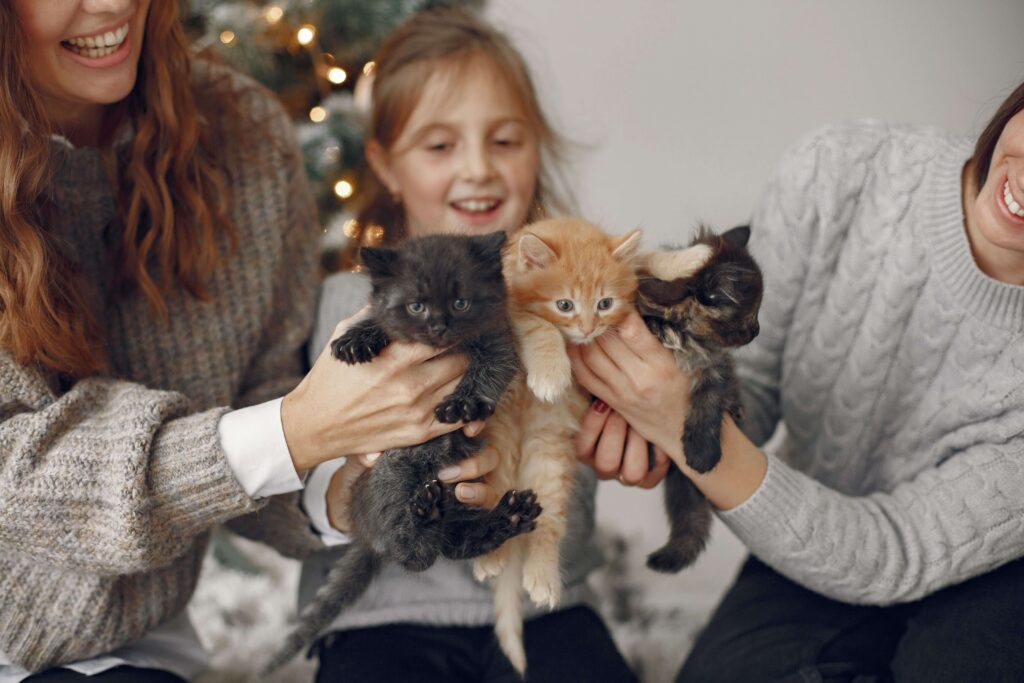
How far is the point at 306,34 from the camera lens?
2088 mm

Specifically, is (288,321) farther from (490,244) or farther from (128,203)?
(490,244)

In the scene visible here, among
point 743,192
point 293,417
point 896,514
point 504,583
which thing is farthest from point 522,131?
point 743,192

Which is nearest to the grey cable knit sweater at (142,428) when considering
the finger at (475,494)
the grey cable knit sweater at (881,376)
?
the finger at (475,494)

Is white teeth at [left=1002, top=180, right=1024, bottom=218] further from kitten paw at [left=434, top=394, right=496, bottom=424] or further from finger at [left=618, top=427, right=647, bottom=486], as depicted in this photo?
kitten paw at [left=434, top=394, right=496, bottom=424]

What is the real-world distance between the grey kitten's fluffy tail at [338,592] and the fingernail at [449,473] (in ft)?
0.86

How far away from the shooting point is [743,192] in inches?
112

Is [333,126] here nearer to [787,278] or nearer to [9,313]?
[9,313]

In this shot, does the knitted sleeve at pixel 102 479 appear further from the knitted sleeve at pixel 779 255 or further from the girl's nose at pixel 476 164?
the knitted sleeve at pixel 779 255

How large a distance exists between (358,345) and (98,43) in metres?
0.69

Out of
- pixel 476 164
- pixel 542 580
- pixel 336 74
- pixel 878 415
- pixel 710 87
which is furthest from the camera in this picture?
pixel 710 87

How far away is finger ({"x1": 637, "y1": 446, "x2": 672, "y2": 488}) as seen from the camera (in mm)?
1447

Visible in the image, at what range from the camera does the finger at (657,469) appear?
1.45 metres

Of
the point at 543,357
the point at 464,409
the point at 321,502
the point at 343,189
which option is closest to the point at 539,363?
the point at 543,357

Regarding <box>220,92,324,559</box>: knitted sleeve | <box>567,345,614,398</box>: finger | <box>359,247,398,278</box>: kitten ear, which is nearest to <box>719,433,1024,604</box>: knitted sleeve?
<box>567,345,614,398</box>: finger
